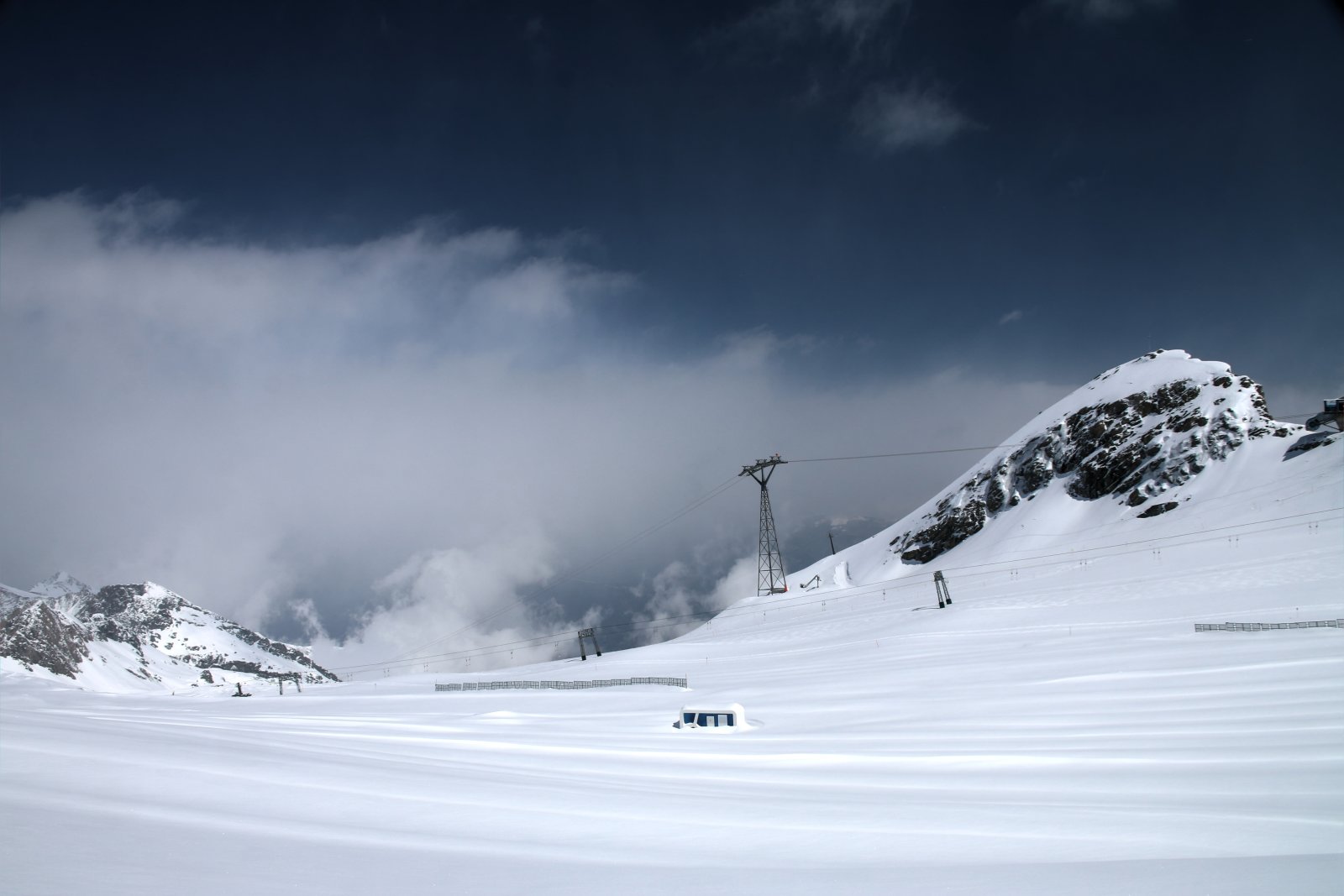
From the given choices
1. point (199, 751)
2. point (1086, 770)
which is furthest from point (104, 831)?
point (1086, 770)

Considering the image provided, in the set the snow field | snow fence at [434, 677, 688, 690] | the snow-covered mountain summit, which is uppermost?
the snow-covered mountain summit

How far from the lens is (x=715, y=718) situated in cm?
2691

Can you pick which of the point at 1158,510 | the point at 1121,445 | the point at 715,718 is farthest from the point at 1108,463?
the point at 715,718

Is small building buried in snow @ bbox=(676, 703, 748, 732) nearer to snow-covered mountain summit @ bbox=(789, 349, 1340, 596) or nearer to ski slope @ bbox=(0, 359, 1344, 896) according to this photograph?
ski slope @ bbox=(0, 359, 1344, 896)

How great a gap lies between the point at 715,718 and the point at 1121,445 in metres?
116

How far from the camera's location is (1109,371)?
143 m

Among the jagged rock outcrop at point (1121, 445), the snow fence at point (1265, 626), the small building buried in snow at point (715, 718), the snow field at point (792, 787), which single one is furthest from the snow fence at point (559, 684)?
the jagged rock outcrop at point (1121, 445)

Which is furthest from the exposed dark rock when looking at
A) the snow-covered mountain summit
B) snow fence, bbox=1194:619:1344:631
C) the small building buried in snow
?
the small building buried in snow

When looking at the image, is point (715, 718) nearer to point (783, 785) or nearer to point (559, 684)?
point (783, 785)

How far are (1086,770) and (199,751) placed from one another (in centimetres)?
1834

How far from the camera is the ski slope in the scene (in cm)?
783

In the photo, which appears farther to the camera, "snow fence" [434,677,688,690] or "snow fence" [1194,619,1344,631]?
"snow fence" [434,677,688,690]

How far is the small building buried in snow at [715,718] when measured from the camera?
26.4 meters

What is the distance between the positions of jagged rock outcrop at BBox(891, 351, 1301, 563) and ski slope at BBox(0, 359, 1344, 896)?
78.7m
